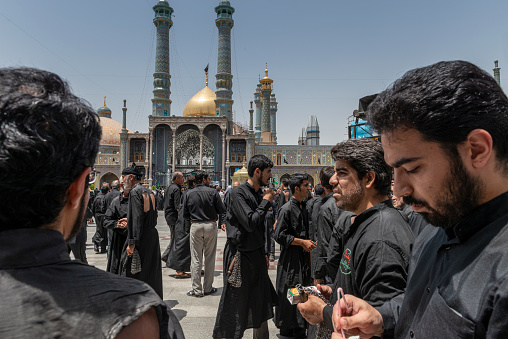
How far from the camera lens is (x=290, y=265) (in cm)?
377

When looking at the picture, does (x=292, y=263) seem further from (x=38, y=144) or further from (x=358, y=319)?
(x=38, y=144)

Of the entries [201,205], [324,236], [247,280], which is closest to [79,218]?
[247,280]

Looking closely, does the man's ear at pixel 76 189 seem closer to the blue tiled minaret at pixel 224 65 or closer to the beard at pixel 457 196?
the beard at pixel 457 196

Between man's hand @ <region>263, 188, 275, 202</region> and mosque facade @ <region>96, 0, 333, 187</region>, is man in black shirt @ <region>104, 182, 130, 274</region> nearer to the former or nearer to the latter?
man's hand @ <region>263, 188, 275, 202</region>

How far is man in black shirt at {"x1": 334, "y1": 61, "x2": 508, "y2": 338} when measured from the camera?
882 millimetres

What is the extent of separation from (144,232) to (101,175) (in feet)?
119

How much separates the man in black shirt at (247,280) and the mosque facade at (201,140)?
93.1ft

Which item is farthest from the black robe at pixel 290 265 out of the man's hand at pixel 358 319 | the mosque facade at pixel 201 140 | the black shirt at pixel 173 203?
the mosque facade at pixel 201 140

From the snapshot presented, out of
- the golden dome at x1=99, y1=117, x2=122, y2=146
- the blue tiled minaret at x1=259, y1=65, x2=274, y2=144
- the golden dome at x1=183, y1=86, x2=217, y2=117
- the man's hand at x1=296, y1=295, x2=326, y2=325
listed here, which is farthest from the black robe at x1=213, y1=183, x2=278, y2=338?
the golden dome at x1=99, y1=117, x2=122, y2=146

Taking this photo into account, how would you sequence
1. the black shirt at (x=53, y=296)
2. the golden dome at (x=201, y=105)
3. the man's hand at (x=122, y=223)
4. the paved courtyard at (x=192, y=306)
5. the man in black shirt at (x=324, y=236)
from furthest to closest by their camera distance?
the golden dome at (x=201, y=105)
the man's hand at (x=122, y=223)
the paved courtyard at (x=192, y=306)
the man in black shirt at (x=324, y=236)
the black shirt at (x=53, y=296)

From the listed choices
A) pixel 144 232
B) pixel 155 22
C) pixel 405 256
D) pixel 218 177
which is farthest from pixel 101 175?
pixel 405 256

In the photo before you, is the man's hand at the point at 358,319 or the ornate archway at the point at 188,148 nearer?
the man's hand at the point at 358,319

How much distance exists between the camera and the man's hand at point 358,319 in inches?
49.0

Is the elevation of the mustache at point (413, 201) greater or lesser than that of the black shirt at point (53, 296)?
greater
